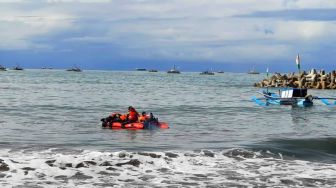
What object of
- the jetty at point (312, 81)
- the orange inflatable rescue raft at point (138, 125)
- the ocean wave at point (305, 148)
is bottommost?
the ocean wave at point (305, 148)

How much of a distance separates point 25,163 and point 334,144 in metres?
15.2

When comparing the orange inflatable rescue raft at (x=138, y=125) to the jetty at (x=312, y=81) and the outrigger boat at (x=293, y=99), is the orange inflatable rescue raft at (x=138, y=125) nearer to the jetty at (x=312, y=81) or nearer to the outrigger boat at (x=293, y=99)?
the outrigger boat at (x=293, y=99)

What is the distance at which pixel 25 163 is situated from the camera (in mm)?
18031

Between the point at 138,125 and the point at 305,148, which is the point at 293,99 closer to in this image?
the point at 138,125

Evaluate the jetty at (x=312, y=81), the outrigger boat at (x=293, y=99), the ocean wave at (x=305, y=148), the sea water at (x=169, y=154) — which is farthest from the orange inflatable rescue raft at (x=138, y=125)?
the jetty at (x=312, y=81)

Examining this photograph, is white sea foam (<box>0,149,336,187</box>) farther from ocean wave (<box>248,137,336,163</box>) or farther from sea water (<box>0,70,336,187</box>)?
ocean wave (<box>248,137,336,163</box>)

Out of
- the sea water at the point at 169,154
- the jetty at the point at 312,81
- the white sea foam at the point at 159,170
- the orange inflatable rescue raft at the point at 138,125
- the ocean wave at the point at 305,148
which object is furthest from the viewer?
the jetty at the point at 312,81

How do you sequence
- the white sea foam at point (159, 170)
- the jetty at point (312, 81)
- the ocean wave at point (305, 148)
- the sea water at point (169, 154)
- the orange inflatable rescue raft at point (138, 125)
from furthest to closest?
1. the jetty at point (312, 81)
2. the orange inflatable rescue raft at point (138, 125)
3. the ocean wave at point (305, 148)
4. the sea water at point (169, 154)
5. the white sea foam at point (159, 170)

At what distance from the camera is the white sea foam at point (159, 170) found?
615 inches

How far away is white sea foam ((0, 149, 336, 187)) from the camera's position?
15.6 m

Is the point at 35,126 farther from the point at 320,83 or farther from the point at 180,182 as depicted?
the point at 320,83

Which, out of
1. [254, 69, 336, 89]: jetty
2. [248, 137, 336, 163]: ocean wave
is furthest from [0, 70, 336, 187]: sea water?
[254, 69, 336, 89]: jetty

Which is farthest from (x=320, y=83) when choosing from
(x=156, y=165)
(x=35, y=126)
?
(x=156, y=165)

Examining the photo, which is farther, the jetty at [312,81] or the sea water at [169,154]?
the jetty at [312,81]
